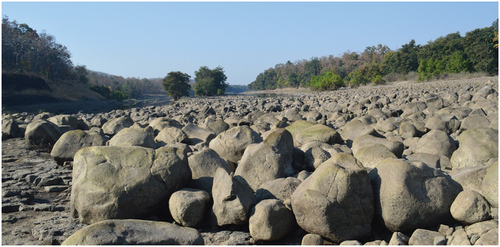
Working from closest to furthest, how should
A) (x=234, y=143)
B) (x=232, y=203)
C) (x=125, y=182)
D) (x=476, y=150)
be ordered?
1. (x=232, y=203)
2. (x=125, y=182)
3. (x=476, y=150)
4. (x=234, y=143)

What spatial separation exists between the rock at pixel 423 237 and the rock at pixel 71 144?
6678mm

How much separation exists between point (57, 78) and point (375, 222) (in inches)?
2385

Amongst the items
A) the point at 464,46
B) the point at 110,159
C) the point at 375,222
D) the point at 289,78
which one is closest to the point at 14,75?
the point at 110,159

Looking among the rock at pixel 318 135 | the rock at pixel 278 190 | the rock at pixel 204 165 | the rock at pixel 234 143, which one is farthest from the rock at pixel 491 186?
the rock at pixel 234 143

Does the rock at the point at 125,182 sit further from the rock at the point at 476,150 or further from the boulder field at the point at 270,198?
the rock at the point at 476,150

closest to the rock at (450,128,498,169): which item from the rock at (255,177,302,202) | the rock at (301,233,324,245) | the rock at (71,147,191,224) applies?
the rock at (255,177,302,202)

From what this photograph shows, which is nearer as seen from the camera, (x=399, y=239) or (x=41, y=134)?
(x=399, y=239)

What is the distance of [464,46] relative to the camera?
153 feet

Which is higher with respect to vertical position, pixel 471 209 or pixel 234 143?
pixel 234 143

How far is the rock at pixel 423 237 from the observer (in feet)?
11.4

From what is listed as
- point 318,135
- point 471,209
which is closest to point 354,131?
point 318,135

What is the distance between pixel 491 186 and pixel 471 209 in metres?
0.42

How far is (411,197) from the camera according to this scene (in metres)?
3.82

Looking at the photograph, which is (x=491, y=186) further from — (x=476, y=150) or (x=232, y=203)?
(x=232, y=203)
